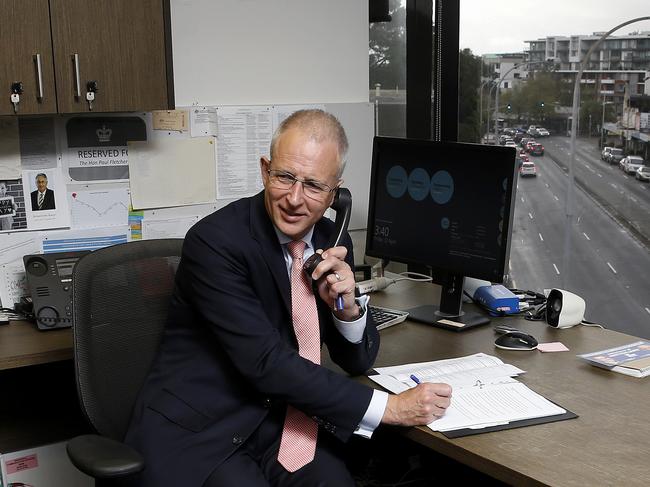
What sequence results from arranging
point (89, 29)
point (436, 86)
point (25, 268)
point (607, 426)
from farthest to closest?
1. point (436, 86)
2. point (25, 268)
3. point (89, 29)
4. point (607, 426)

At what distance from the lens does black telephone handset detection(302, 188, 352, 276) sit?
77.7 inches

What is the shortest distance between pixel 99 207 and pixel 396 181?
39.7 inches

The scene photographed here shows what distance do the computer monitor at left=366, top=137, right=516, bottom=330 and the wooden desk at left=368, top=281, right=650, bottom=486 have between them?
0.18 metres

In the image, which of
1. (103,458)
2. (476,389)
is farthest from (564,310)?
(103,458)

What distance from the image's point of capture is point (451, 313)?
251 cm

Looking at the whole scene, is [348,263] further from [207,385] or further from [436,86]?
[436,86]

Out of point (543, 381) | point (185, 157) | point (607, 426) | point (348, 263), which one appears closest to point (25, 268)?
point (185, 157)

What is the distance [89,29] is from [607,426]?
1730 millimetres

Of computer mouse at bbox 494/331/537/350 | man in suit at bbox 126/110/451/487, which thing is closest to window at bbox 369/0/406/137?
computer mouse at bbox 494/331/537/350

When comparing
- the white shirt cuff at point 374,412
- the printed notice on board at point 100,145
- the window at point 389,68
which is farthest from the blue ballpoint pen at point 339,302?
the window at point 389,68

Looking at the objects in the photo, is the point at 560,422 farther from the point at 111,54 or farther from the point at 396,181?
the point at 111,54

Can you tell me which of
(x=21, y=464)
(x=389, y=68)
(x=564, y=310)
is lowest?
(x=21, y=464)

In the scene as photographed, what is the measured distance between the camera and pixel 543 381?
1.97 metres

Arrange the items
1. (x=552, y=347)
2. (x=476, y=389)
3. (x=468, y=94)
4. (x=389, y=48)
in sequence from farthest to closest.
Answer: (x=389, y=48)
(x=468, y=94)
(x=552, y=347)
(x=476, y=389)
